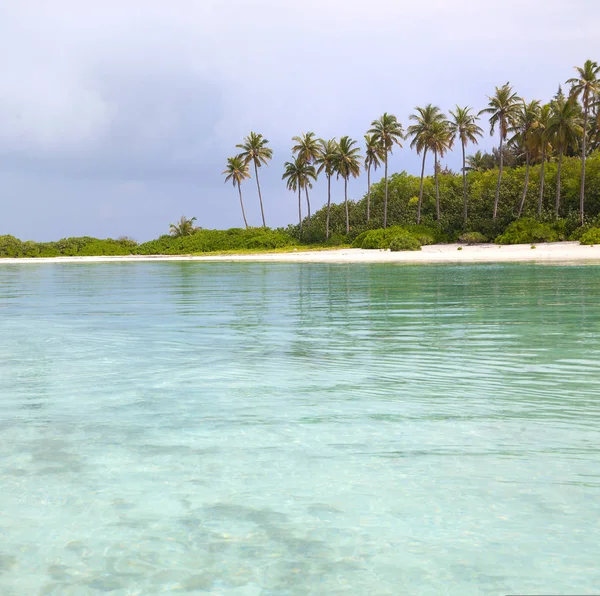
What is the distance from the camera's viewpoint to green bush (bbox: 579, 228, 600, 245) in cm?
4706

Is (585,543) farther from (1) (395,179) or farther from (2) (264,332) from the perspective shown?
(1) (395,179)

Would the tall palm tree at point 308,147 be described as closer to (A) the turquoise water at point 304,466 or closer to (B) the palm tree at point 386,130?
(B) the palm tree at point 386,130

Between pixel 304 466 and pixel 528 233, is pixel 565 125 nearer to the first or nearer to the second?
pixel 528 233

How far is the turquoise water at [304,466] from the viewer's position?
335 centimetres

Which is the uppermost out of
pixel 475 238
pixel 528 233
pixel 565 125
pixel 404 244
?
pixel 565 125

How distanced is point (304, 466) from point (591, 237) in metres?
48.0

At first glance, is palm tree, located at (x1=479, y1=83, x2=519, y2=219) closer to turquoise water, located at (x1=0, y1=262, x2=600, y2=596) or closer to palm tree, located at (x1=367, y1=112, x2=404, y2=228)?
palm tree, located at (x1=367, y1=112, x2=404, y2=228)

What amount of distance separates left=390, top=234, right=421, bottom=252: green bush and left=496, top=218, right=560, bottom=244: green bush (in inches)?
277

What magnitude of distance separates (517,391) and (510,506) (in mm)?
2941

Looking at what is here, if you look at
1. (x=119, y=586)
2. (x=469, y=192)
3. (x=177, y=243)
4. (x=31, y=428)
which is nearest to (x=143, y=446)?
(x=31, y=428)

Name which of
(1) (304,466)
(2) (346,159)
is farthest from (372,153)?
(1) (304,466)

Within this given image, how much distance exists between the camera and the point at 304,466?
187 inches

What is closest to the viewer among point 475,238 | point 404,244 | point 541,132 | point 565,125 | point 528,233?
point 528,233

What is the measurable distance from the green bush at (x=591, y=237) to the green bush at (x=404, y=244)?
13692mm
